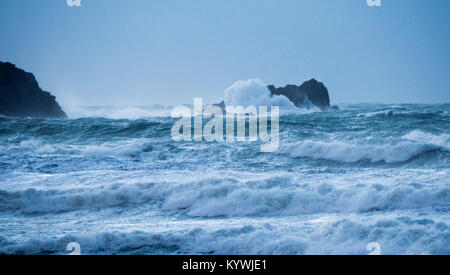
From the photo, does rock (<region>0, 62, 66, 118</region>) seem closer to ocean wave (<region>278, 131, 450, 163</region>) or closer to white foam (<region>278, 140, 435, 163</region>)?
ocean wave (<region>278, 131, 450, 163</region>)

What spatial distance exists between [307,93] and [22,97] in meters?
30.8

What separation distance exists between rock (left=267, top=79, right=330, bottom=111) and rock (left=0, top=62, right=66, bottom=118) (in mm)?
24147

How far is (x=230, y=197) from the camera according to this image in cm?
635

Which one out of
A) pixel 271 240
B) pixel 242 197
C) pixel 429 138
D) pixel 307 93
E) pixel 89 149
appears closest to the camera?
pixel 271 240

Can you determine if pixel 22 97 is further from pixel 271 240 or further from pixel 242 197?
pixel 271 240

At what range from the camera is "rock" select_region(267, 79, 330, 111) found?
36.0 meters

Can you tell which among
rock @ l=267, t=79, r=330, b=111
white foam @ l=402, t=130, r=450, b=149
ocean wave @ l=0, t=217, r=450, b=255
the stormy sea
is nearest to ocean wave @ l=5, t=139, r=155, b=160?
the stormy sea

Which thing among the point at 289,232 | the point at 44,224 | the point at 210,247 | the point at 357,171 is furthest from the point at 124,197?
the point at 357,171

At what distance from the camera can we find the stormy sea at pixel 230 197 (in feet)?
14.6

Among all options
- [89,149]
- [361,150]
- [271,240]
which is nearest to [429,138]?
[361,150]

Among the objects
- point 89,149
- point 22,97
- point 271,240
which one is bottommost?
point 271,240

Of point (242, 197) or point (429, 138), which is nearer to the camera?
point (242, 197)

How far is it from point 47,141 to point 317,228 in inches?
519

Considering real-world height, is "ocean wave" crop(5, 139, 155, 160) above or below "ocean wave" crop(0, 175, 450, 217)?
above
